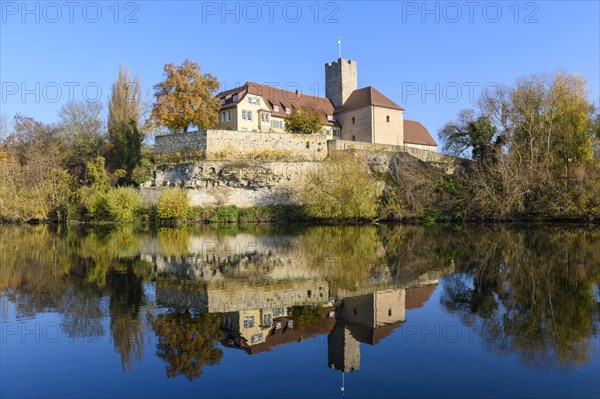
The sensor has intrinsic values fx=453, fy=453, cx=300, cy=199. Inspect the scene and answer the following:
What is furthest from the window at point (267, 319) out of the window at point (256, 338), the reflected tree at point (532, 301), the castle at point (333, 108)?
the castle at point (333, 108)

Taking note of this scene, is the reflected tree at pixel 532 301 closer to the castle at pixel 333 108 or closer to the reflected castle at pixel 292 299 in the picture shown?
the reflected castle at pixel 292 299

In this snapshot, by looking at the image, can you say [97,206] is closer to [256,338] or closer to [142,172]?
[142,172]

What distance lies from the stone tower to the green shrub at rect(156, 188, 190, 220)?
24.9 meters

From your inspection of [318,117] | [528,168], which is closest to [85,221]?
[318,117]

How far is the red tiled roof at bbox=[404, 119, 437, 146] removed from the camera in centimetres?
6119

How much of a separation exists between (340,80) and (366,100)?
5352 mm

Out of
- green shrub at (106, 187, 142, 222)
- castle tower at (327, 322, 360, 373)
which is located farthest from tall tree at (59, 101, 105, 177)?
castle tower at (327, 322, 360, 373)

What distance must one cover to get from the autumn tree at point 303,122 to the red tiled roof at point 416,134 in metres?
18.2

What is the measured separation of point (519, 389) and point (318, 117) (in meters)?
42.7

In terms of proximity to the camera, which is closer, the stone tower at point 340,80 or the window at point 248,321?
the window at point 248,321

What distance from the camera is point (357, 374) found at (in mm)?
6367

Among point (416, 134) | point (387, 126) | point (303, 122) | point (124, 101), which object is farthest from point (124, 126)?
point (416, 134)

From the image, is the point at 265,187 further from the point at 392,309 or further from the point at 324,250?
the point at 392,309

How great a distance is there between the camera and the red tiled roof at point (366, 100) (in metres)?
51.7
